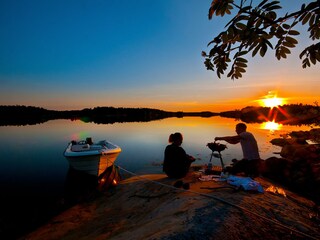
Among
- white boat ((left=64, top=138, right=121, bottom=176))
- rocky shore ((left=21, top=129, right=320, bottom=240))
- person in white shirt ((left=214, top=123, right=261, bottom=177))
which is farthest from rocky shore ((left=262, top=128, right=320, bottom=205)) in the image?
white boat ((left=64, top=138, right=121, bottom=176))

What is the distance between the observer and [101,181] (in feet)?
40.0

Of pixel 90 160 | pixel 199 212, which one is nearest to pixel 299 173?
pixel 199 212

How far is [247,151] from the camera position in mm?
9031

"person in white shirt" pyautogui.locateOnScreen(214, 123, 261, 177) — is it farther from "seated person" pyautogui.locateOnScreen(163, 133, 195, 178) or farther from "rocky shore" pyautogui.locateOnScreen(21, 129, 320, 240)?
"seated person" pyautogui.locateOnScreen(163, 133, 195, 178)

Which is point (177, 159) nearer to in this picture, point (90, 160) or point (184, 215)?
point (184, 215)

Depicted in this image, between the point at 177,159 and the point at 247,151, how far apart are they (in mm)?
2981

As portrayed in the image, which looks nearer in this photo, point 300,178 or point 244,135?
point 244,135

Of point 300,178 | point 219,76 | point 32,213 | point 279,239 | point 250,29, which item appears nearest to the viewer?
point 250,29

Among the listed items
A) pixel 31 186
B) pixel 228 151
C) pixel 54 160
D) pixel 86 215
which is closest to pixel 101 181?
pixel 86 215

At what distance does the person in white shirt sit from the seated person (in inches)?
62.2

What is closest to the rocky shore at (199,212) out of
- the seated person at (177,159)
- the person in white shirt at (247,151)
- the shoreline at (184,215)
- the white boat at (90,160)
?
the shoreline at (184,215)

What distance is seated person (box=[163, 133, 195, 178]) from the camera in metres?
9.38

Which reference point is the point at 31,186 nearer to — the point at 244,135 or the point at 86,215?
the point at 86,215

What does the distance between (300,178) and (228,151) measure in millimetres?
12472
